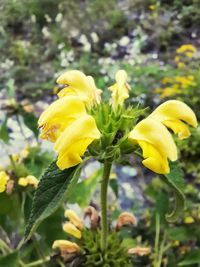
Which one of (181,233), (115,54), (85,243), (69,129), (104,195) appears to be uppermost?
(69,129)

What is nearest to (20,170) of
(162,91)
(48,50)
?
(162,91)

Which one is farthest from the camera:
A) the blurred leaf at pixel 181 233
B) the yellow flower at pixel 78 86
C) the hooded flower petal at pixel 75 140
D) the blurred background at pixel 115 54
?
the blurred background at pixel 115 54

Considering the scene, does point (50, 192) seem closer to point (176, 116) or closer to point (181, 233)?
point (176, 116)

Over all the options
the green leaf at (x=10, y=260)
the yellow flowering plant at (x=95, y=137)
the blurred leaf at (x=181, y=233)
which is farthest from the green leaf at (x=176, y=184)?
the blurred leaf at (x=181, y=233)

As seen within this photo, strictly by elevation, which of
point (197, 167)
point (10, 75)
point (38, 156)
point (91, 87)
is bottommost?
point (197, 167)

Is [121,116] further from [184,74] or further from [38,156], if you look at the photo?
[184,74]

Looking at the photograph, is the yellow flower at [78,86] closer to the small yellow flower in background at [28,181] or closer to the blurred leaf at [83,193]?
the small yellow flower in background at [28,181]

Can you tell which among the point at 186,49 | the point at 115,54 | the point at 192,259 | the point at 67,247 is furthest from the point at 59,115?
the point at 115,54
